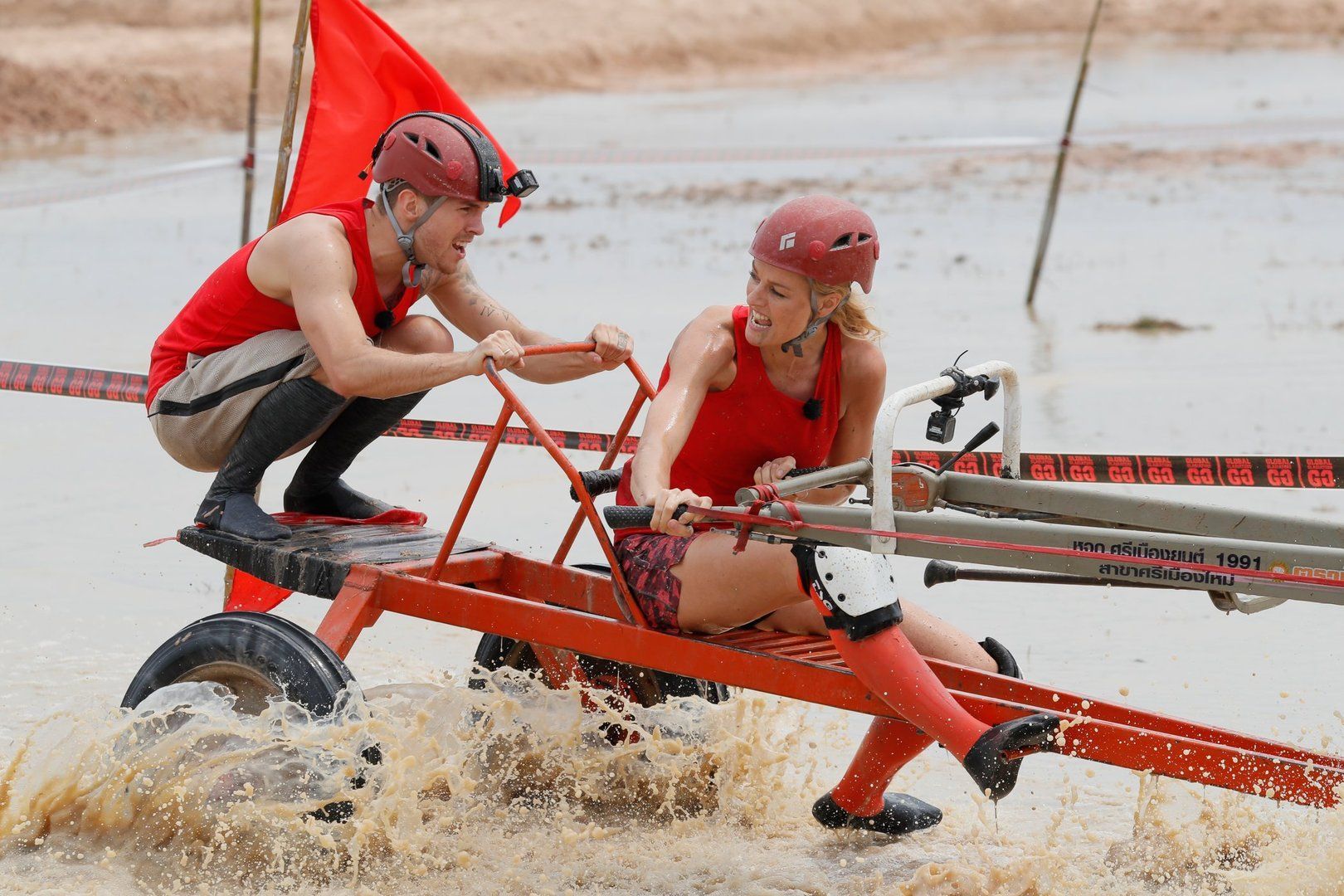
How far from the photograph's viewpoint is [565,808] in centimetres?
453

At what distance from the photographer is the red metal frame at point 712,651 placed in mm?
3602

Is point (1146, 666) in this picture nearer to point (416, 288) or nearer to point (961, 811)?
point (961, 811)

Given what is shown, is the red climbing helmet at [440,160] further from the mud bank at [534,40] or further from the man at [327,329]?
the mud bank at [534,40]

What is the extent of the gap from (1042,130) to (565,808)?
18.9 meters

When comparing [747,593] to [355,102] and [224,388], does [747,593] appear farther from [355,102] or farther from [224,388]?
[355,102]

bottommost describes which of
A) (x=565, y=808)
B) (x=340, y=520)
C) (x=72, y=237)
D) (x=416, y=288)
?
(x=565, y=808)

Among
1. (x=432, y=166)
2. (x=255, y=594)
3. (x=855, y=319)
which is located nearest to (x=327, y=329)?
(x=432, y=166)

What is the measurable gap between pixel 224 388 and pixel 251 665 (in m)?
0.87

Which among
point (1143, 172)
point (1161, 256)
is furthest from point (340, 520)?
point (1143, 172)

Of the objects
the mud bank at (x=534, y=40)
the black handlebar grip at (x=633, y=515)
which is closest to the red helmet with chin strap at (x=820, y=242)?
the black handlebar grip at (x=633, y=515)

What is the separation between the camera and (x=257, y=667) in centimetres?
411

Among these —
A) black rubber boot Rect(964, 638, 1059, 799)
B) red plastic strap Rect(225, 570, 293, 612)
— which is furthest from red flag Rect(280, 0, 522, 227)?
black rubber boot Rect(964, 638, 1059, 799)

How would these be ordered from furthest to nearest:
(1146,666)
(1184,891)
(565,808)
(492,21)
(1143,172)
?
1. (492,21)
2. (1143,172)
3. (1146,666)
4. (565,808)
5. (1184,891)

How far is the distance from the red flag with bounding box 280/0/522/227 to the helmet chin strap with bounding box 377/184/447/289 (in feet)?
2.94
